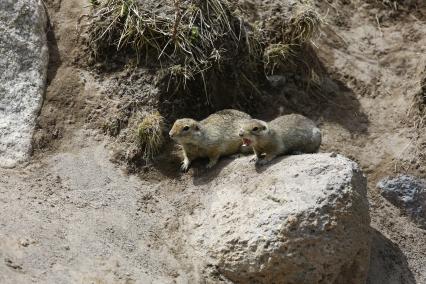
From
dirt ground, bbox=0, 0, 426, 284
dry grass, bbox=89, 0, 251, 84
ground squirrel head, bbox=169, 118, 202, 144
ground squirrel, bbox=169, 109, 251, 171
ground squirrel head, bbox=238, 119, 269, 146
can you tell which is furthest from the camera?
dry grass, bbox=89, 0, 251, 84

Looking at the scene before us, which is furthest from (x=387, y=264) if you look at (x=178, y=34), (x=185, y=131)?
(x=178, y=34)

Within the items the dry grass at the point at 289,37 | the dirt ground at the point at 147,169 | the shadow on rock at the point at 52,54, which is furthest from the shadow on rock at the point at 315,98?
the shadow on rock at the point at 52,54

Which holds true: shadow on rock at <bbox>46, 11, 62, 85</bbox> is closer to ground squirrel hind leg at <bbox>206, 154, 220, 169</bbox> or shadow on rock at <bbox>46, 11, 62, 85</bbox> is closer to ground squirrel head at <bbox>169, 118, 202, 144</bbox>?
ground squirrel head at <bbox>169, 118, 202, 144</bbox>

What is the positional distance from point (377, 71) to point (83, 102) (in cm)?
510

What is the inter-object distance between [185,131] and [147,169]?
815 mm

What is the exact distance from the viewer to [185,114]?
34.8 feet

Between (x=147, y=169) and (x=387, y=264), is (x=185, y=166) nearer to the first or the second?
(x=147, y=169)

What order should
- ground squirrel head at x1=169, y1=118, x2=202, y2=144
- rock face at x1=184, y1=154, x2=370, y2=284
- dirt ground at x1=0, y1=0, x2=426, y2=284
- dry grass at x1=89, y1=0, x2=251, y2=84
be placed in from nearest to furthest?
rock face at x1=184, y1=154, x2=370, y2=284, dirt ground at x1=0, y1=0, x2=426, y2=284, ground squirrel head at x1=169, y1=118, x2=202, y2=144, dry grass at x1=89, y1=0, x2=251, y2=84

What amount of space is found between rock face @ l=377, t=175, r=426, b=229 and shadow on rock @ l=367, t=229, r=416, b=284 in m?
0.77

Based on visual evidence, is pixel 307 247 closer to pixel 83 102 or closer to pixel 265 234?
pixel 265 234

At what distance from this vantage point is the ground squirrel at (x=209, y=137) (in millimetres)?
9719

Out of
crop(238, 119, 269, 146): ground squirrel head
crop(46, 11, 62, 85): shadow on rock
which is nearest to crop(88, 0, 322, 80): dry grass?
crop(46, 11, 62, 85): shadow on rock

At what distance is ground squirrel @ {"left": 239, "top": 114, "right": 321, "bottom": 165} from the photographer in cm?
926

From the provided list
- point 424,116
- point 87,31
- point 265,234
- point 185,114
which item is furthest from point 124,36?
point 424,116
